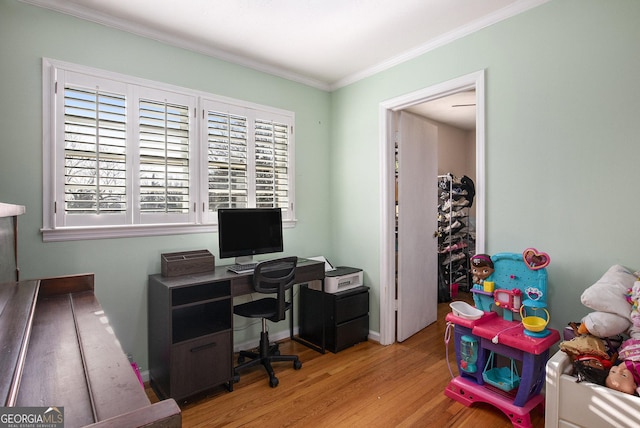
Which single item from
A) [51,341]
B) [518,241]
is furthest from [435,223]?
[51,341]

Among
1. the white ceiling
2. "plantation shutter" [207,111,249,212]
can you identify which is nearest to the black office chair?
"plantation shutter" [207,111,249,212]

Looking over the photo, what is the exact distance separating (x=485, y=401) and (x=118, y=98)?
3223 millimetres

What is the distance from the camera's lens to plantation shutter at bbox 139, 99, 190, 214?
99.3 inches

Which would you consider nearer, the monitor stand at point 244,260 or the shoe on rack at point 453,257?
the monitor stand at point 244,260

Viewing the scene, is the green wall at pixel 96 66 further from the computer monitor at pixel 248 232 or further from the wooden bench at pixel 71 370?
the wooden bench at pixel 71 370

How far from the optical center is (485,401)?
2.12m

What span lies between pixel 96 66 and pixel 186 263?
151 cm

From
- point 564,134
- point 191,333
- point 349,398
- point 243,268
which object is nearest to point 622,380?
point 564,134

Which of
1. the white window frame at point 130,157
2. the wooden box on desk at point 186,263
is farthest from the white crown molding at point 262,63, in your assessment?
the wooden box on desk at point 186,263

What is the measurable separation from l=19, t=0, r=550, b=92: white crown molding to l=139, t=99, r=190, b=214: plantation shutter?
0.51 metres

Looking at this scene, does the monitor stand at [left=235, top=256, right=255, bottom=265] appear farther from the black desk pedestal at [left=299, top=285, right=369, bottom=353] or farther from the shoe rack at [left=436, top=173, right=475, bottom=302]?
the shoe rack at [left=436, top=173, right=475, bottom=302]

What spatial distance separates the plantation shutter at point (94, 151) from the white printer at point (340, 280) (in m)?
1.75

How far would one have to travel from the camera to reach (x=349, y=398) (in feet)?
7.57

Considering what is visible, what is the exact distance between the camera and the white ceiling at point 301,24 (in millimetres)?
2223
